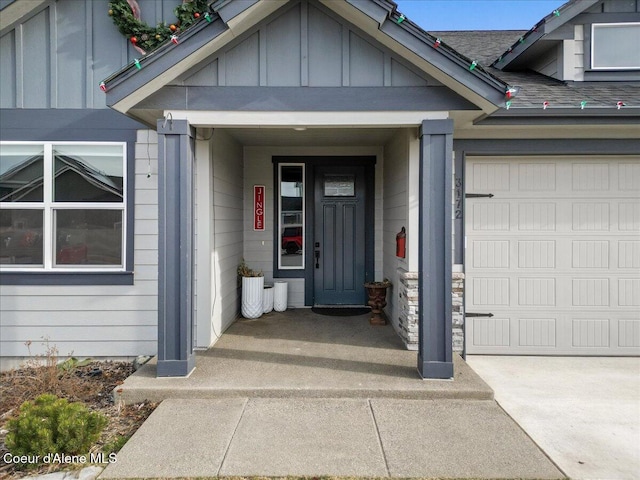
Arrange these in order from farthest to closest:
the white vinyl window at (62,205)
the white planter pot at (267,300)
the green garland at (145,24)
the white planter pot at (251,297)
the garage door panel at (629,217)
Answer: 1. the white planter pot at (267,300)
2. the white planter pot at (251,297)
3. the garage door panel at (629,217)
4. the white vinyl window at (62,205)
5. the green garland at (145,24)

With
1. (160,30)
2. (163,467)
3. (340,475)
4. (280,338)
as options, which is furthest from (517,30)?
(163,467)

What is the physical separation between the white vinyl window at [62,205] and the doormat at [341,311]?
3.04m

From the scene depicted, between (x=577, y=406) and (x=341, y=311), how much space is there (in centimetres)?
354

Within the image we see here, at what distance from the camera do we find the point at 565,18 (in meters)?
5.05

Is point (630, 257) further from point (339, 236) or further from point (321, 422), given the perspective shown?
point (321, 422)

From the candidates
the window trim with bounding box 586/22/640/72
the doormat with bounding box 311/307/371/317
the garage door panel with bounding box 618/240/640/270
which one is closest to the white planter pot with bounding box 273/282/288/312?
the doormat with bounding box 311/307/371/317

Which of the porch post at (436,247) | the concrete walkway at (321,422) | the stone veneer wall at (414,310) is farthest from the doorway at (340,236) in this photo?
the porch post at (436,247)

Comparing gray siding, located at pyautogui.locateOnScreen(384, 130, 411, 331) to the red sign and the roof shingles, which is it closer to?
the roof shingles

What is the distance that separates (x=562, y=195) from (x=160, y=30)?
5175 mm

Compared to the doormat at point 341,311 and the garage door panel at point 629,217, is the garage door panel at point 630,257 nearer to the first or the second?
the garage door panel at point 629,217

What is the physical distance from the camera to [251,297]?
6297 mm

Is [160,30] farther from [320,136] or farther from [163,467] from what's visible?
[163,467]

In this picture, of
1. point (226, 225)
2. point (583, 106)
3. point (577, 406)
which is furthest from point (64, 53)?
point (577, 406)

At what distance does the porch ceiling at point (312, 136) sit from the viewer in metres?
5.67
